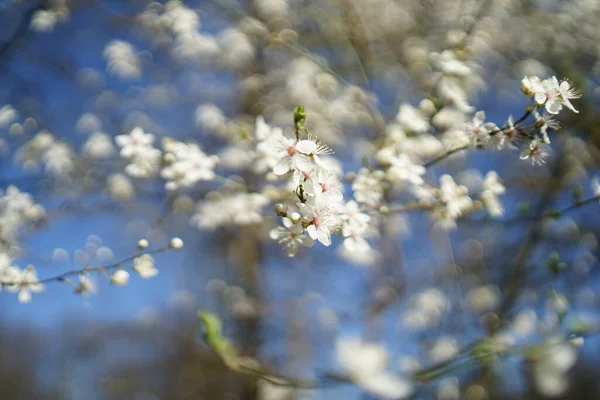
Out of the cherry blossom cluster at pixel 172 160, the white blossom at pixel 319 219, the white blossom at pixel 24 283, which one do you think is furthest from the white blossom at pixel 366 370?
the white blossom at pixel 24 283

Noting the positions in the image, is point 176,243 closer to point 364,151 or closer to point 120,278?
point 120,278

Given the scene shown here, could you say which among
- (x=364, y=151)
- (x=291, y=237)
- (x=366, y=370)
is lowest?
(x=364, y=151)

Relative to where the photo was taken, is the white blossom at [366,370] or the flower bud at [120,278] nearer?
the white blossom at [366,370]

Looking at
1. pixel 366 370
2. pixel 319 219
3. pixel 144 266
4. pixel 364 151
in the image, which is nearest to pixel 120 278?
pixel 144 266

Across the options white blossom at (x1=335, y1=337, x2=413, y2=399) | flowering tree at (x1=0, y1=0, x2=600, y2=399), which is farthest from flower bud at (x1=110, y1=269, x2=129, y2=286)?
white blossom at (x1=335, y1=337, x2=413, y2=399)

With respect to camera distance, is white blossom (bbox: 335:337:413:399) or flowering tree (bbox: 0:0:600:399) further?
flowering tree (bbox: 0:0:600:399)

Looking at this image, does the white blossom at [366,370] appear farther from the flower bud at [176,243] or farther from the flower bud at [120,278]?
the flower bud at [120,278]

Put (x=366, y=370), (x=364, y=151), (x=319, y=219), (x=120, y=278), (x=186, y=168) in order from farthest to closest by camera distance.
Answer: (x=364, y=151)
(x=186, y=168)
(x=120, y=278)
(x=319, y=219)
(x=366, y=370)

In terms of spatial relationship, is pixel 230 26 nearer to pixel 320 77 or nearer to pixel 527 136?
pixel 320 77

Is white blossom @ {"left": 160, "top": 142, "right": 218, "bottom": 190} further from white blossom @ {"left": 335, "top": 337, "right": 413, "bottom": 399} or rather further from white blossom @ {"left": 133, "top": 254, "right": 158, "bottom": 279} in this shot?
white blossom @ {"left": 335, "top": 337, "right": 413, "bottom": 399}
